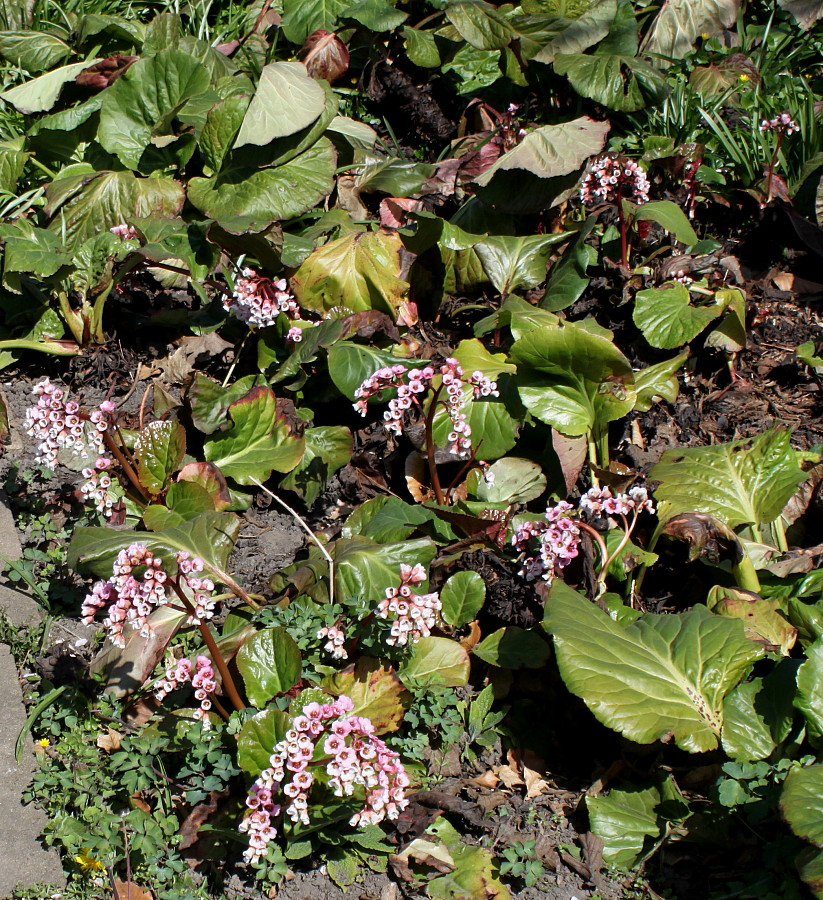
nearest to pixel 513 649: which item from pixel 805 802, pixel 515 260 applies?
pixel 805 802

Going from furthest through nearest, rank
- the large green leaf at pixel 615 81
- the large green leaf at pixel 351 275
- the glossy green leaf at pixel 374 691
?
the large green leaf at pixel 615 81 < the large green leaf at pixel 351 275 < the glossy green leaf at pixel 374 691

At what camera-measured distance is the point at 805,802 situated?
1980 mm

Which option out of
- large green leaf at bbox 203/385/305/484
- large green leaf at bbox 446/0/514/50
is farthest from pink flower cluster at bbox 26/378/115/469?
large green leaf at bbox 446/0/514/50

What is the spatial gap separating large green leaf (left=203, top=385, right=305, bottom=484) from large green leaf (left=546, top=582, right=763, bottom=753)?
1.19 metres

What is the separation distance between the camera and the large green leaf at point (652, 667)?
2.30 m

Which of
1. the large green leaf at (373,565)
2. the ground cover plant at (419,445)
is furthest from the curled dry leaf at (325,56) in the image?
the large green leaf at (373,565)

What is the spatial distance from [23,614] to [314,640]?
103cm

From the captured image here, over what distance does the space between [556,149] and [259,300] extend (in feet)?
4.35

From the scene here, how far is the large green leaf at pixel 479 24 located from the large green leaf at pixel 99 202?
167 cm

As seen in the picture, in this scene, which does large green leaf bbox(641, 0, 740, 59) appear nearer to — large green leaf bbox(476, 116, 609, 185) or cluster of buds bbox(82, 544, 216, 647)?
large green leaf bbox(476, 116, 609, 185)

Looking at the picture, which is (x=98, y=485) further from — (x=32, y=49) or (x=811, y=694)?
(x=32, y=49)

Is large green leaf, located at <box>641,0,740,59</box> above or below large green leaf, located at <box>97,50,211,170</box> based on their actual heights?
above

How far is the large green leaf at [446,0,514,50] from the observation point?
14.3ft

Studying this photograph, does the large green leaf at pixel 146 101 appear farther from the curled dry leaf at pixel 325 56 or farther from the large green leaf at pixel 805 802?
the large green leaf at pixel 805 802
